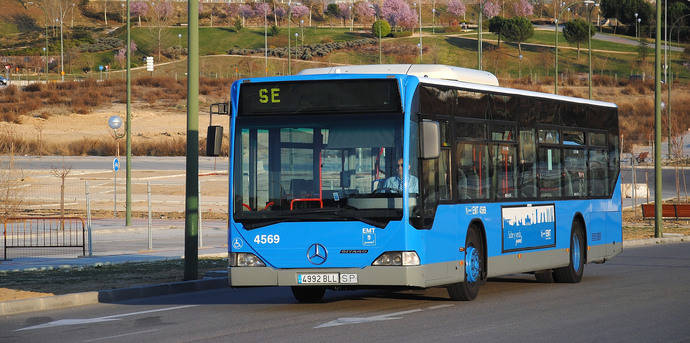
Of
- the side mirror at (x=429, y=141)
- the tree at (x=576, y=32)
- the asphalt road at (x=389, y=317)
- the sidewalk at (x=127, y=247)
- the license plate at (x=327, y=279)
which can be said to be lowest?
the asphalt road at (x=389, y=317)

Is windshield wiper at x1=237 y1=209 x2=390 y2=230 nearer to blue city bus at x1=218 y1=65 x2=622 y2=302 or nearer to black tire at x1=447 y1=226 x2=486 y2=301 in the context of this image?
blue city bus at x1=218 y1=65 x2=622 y2=302

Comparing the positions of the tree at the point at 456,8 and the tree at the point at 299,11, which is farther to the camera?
the tree at the point at 456,8

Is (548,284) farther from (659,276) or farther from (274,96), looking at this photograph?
(274,96)

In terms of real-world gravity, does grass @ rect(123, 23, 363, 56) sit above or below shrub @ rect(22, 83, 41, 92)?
above

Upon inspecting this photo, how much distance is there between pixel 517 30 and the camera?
138m

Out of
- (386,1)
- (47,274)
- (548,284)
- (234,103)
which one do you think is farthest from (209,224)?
(386,1)

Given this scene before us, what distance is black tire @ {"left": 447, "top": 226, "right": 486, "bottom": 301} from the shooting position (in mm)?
15719

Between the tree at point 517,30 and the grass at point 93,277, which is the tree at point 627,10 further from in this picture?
the grass at point 93,277

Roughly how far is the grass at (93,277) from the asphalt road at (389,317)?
1387 mm

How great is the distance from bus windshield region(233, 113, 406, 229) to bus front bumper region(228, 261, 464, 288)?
1.97 feet

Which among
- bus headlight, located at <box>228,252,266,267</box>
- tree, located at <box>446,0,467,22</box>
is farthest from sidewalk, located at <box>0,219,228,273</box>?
tree, located at <box>446,0,467,22</box>

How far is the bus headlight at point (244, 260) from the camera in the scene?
14.6 metres

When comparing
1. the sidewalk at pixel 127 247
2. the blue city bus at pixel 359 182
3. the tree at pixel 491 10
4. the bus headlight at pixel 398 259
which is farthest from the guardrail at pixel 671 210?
the tree at pixel 491 10

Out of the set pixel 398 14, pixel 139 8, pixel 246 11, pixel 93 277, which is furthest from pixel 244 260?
pixel 246 11
